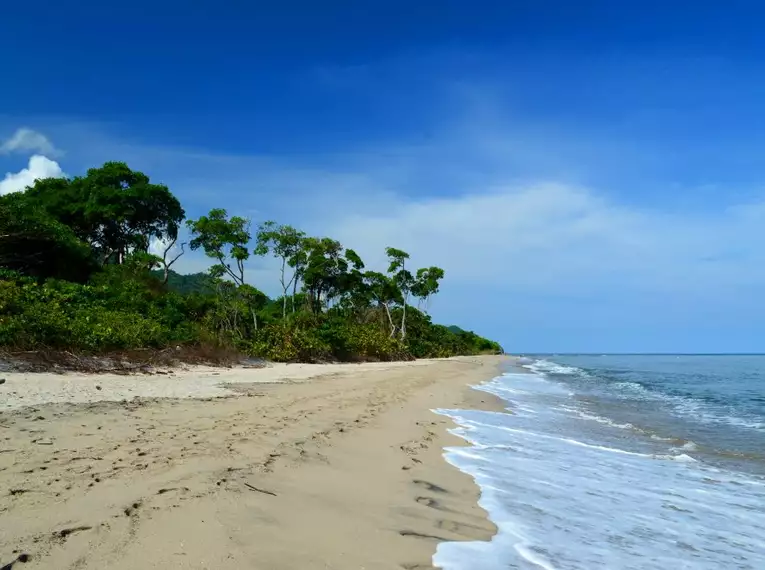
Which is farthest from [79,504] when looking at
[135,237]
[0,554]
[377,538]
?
[135,237]

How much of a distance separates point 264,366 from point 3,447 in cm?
1609

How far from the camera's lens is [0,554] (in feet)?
7.45

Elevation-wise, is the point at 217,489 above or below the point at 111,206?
below

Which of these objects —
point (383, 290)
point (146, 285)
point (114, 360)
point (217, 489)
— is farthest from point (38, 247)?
point (383, 290)

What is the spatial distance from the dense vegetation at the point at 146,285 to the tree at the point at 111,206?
0.07 metres

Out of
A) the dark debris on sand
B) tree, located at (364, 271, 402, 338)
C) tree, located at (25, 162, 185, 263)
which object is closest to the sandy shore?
the dark debris on sand

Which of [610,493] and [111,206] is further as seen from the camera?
[111,206]

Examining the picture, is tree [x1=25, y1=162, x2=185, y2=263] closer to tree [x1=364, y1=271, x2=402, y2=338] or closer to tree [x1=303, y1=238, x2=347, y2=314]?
tree [x1=303, y1=238, x2=347, y2=314]

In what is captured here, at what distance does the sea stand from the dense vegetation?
407 inches

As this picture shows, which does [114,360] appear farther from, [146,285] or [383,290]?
[383,290]

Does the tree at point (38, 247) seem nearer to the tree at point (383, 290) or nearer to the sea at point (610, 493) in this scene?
the sea at point (610, 493)

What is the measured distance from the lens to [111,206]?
2952 cm

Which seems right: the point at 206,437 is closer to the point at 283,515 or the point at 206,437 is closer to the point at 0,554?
the point at 283,515

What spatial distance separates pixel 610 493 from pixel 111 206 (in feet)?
104
